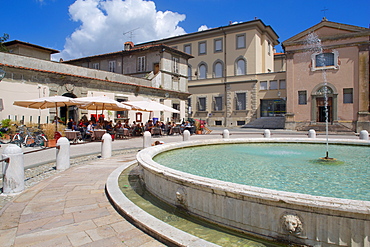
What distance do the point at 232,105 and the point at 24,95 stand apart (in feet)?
86.0

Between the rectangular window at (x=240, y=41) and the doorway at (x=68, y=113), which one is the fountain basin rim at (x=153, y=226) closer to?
the doorway at (x=68, y=113)

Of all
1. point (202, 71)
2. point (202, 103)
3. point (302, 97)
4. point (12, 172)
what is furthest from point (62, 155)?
point (202, 71)

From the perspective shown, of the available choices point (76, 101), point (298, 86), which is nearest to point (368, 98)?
point (298, 86)

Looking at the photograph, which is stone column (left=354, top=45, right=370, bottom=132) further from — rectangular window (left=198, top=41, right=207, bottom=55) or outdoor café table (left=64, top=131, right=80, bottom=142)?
outdoor café table (left=64, top=131, right=80, bottom=142)

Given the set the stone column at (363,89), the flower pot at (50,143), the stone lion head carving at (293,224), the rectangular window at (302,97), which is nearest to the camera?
the stone lion head carving at (293,224)

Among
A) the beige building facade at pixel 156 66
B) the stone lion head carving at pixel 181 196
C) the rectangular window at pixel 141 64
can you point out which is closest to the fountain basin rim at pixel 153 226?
the stone lion head carving at pixel 181 196

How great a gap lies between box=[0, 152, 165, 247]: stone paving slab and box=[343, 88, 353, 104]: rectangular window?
28.8 meters

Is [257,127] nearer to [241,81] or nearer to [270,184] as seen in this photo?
[241,81]

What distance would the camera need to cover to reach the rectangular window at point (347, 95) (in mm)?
26828

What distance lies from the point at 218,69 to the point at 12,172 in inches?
1369

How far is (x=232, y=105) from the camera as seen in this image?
3594 centimetres

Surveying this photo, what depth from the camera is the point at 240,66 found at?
35625mm

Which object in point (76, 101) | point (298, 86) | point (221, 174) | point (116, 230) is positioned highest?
point (298, 86)

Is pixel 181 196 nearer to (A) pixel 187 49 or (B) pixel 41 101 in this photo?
(B) pixel 41 101
